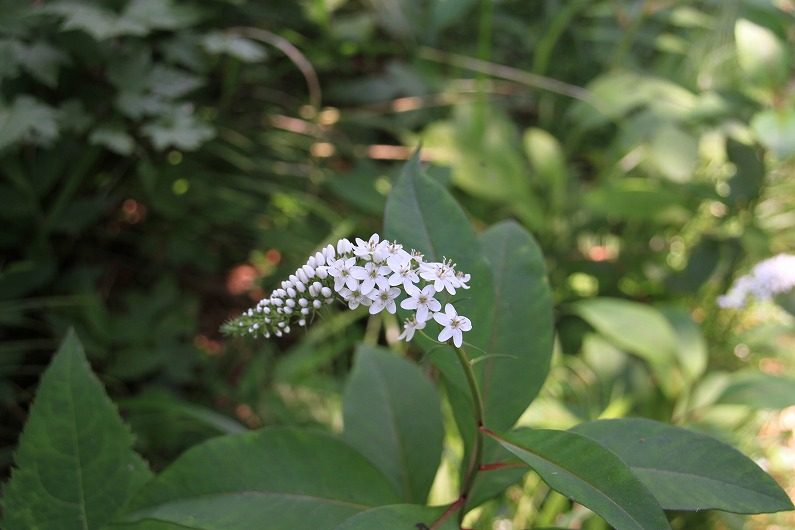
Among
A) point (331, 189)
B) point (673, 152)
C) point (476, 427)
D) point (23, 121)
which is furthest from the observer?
point (331, 189)

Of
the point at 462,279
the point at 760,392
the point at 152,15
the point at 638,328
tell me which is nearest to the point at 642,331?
the point at 638,328

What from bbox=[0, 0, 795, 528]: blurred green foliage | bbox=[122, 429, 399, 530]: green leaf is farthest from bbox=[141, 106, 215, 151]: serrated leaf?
bbox=[122, 429, 399, 530]: green leaf

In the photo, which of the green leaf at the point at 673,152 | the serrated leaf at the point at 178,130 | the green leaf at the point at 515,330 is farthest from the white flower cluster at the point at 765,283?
the serrated leaf at the point at 178,130

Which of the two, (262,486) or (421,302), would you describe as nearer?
(421,302)

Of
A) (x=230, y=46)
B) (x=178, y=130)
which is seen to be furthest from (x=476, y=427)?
(x=230, y=46)

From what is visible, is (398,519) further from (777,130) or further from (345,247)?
A: (777,130)

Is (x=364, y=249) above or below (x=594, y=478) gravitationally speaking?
above

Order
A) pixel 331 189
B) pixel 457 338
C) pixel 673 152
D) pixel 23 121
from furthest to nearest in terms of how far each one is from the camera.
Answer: pixel 331 189
pixel 673 152
pixel 23 121
pixel 457 338

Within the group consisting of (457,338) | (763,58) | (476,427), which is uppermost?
(763,58)
